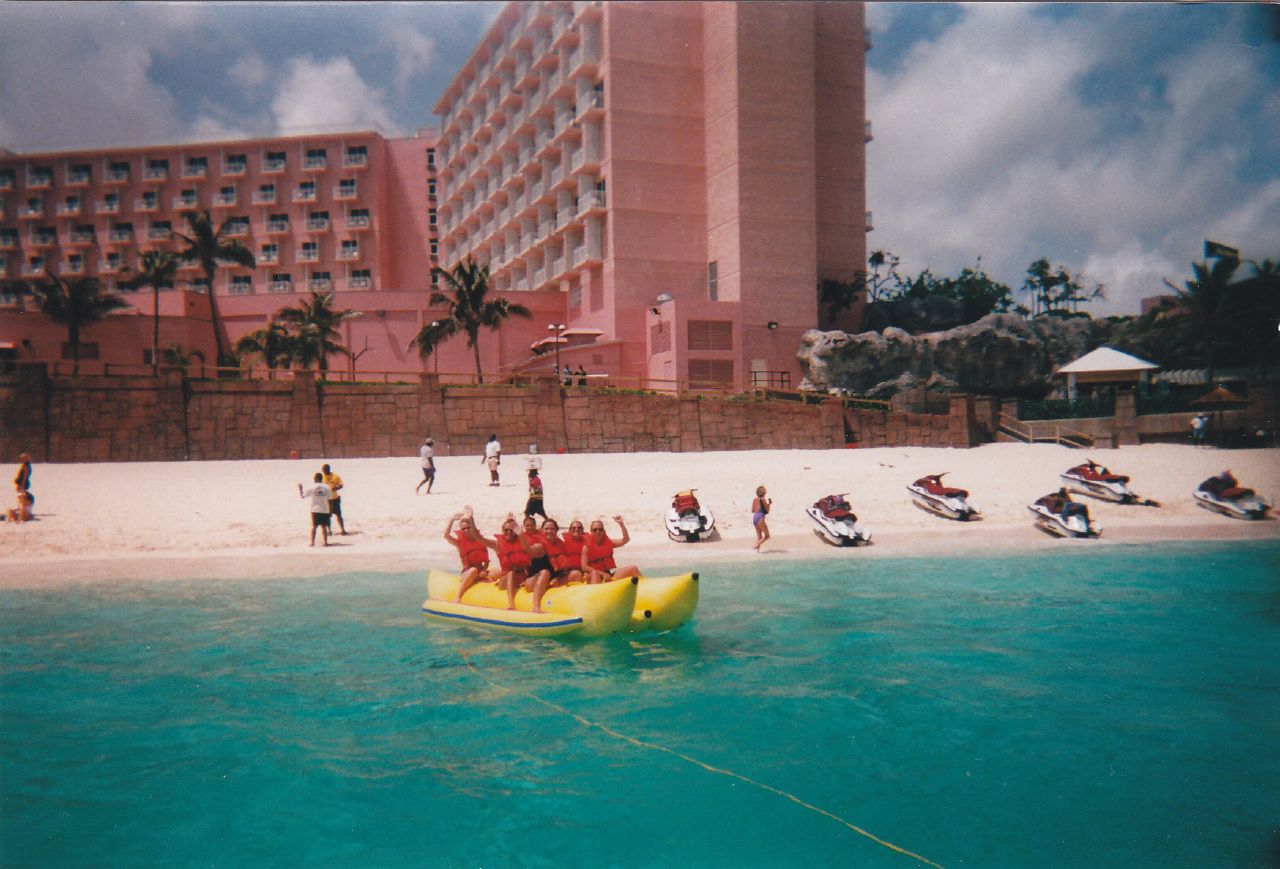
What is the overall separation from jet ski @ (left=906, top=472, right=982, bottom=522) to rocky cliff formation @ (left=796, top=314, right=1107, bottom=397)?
49.2 ft

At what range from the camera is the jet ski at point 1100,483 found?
1756cm

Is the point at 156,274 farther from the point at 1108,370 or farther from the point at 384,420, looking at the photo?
the point at 1108,370

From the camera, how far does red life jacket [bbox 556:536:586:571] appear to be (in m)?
9.77

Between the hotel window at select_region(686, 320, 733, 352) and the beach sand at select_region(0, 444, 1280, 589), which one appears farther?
the hotel window at select_region(686, 320, 733, 352)

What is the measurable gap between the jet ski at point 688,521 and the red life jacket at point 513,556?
6312 mm

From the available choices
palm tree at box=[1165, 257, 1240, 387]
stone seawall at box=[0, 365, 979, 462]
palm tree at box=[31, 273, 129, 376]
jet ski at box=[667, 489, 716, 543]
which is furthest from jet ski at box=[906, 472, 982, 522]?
palm tree at box=[31, 273, 129, 376]

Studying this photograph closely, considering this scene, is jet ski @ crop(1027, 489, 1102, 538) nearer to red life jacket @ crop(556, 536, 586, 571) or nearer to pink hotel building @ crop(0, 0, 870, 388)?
red life jacket @ crop(556, 536, 586, 571)

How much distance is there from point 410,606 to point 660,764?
6.23m

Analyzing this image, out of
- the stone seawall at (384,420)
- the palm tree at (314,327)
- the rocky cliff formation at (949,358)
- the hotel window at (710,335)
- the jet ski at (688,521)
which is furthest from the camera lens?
the palm tree at (314,327)

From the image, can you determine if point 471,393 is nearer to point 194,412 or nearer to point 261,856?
point 194,412

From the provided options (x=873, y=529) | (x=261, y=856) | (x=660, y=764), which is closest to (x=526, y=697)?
(x=660, y=764)

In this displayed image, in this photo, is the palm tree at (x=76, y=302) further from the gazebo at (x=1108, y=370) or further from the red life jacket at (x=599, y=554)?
the gazebo at (x=1108, y=370)

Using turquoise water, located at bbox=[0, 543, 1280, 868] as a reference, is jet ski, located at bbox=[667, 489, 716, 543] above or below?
above

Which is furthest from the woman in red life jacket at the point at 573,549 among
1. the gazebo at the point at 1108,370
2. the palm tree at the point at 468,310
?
the palm tree at the point at 468,310
